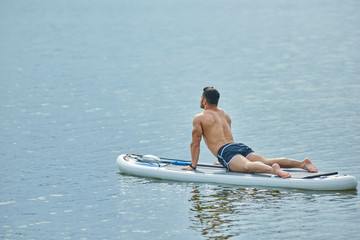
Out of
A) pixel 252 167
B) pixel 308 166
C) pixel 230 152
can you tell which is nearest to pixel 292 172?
pixel 308 166

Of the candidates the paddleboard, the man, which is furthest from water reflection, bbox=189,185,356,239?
the man

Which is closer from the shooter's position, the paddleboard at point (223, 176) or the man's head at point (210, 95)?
the paddleboard at point (223, 176)

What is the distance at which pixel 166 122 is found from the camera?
20.3 meters

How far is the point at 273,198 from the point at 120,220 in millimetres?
2757

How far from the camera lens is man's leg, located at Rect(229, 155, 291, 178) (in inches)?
504

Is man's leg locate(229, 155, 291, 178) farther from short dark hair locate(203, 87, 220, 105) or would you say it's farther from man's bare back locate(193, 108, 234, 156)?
short dark hair locate(203, 87, 220, 105)

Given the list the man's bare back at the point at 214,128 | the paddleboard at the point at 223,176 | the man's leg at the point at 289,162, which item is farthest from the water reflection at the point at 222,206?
the man's bare back at the point at 214,128

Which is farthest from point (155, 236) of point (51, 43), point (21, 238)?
point (51, 43)

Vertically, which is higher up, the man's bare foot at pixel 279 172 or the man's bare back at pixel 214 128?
the man's bare back at pixel 214 128

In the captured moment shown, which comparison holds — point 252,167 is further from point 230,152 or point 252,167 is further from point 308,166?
point 308,166

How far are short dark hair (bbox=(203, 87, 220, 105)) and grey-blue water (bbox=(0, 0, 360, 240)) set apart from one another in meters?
1.66

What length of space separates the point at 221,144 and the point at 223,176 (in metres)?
0.65

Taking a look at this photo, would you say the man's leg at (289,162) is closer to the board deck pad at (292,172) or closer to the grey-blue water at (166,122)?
the board deck pad at (292,172)

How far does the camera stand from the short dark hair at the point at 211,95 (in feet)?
44.2
